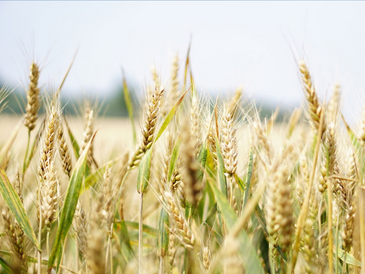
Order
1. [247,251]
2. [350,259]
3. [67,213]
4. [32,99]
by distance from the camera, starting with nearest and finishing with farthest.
Answer: [247,251] < [67,213] < [350,259] < [32,99]

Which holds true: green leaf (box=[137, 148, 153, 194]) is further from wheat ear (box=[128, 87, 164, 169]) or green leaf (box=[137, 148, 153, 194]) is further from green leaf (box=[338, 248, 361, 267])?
green leaf (box=[338, 248, 361, 267])

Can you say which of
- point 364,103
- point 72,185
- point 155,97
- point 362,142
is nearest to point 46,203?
point 72,185

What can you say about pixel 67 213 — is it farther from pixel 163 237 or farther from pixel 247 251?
pixel 247 251

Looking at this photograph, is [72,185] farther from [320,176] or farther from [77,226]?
[320,176]

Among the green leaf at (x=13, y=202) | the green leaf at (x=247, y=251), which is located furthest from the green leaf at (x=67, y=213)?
the green leaf at (x=247, y=251)

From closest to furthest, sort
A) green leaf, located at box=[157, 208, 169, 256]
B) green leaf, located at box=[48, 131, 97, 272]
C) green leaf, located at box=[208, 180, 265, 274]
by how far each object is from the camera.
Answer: green leaf, located at box=[208, 180, 265, 274] < green leaf, located at box=[48, 131, 97, 272] < green leaf, located at box=[157, 208, 169, 256]

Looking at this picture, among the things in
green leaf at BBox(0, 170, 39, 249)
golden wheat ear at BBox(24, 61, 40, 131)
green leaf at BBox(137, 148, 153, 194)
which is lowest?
green leaf at BBox(0, 170, 39, 249)

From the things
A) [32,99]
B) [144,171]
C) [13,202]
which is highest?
[32,99]

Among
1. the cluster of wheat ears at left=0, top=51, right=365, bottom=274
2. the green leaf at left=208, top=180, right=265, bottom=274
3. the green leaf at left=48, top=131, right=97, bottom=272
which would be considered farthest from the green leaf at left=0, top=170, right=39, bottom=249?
the green leaf at left=208, top=180, right=265, bottom=274

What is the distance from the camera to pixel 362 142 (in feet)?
4.54

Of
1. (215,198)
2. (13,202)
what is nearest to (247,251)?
(215,198)

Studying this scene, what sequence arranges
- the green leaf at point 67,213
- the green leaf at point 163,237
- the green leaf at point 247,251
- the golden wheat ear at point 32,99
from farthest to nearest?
1. the golden wheat ear at point 32,99
2. the green leaf at point 163,237
3. the green leaf at point 67,213
4. the green leaf at point 247,251

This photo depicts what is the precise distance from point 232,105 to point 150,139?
1.39 feet

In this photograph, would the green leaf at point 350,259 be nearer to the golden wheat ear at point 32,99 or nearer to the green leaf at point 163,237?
the green leaf at point 163,237
